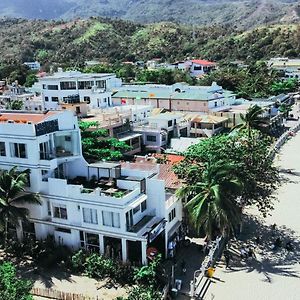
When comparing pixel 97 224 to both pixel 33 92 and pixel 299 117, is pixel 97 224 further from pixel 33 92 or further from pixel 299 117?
pixel 299 117

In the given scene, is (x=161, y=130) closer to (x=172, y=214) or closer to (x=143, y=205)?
(x=172, y=214)

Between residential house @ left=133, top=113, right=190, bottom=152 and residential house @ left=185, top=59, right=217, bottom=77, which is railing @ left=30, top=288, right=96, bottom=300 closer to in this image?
residential house @ left=133, top=113, right=190, bottom=152

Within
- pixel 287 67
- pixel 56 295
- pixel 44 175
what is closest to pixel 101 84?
pixel 44 175

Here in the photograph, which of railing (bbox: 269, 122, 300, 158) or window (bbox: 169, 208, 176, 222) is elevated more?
window (bbox: 169, 208, 176, 222)

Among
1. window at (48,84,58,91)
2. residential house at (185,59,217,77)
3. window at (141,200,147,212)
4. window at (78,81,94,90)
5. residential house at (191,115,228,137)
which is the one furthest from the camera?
residential house at (185,59,217,77)

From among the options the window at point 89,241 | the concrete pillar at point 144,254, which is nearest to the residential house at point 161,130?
the window at point 89,241

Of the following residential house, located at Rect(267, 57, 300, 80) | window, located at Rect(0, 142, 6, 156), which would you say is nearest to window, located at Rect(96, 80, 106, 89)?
window, located at Rect(0, 142, 6, 156)
